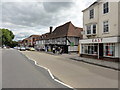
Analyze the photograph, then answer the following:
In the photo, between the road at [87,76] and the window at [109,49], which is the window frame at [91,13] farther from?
the road at [87,76]

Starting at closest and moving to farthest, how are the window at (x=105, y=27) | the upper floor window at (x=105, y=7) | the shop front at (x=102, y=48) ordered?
the shop front at (x=102, y=48) < the window at (x=105, y=27) < the upper floor window at (x=105, y=7)

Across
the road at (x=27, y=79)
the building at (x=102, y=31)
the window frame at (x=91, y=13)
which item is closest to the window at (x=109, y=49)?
the building at (x=102, y=31)

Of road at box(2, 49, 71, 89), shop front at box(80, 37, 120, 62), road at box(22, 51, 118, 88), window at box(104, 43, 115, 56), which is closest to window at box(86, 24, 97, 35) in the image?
shop front at box(80, 37, 120, 62)

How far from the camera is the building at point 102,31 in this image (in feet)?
56.0

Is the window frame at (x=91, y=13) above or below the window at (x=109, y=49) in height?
above

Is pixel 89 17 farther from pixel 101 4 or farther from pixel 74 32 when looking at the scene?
pixel 74 32

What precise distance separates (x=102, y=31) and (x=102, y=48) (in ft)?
7.72

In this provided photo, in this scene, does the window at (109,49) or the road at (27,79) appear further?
the window at (109,49)

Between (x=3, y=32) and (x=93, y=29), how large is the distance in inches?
2909

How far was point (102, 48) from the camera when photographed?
64.3ft

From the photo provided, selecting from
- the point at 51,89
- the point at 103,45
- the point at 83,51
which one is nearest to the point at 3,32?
the point at 83,51

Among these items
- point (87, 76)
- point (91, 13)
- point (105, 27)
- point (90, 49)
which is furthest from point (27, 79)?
point (91, 13)

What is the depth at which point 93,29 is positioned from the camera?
22.0m

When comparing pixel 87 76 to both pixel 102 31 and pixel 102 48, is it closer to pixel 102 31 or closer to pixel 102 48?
pixel 102 48
